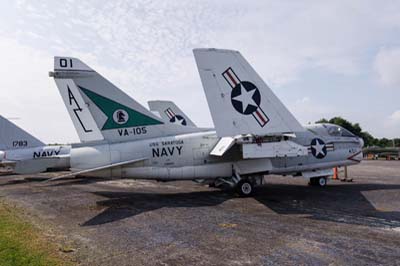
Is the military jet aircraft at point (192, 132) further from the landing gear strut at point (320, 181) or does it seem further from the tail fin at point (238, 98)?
the landing gear strut at point (320, 181)

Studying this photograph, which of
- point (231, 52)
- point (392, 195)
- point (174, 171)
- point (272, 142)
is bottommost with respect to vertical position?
point (392, 195)

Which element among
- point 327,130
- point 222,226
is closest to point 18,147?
point 222,226

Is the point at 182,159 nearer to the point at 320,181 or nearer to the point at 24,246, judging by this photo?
the point at 24,246

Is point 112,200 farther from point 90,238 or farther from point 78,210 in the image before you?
point 90,238

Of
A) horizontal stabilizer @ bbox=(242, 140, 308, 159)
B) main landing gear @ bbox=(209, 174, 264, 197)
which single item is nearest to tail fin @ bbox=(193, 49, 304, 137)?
horizontal stabilizer @ bbox=(242, 140, 308, 159)

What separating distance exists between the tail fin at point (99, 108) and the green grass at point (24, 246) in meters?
4.61

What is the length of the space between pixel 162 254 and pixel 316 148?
1038 cm

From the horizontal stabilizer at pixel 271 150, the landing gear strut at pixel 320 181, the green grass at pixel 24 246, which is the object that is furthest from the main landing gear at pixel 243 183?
the green grass at pixel 24 246

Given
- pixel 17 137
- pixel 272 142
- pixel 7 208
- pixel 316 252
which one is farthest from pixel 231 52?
pixel 17 137

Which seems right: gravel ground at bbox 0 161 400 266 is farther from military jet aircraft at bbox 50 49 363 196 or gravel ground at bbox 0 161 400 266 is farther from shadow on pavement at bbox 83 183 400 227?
military jet aircraft at bbox 50 49 363 196

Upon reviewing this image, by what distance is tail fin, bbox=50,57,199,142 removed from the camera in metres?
11.8

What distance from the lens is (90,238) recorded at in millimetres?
6816

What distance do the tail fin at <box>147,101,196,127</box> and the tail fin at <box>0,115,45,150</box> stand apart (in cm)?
929

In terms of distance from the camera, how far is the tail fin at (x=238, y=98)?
443 inches
